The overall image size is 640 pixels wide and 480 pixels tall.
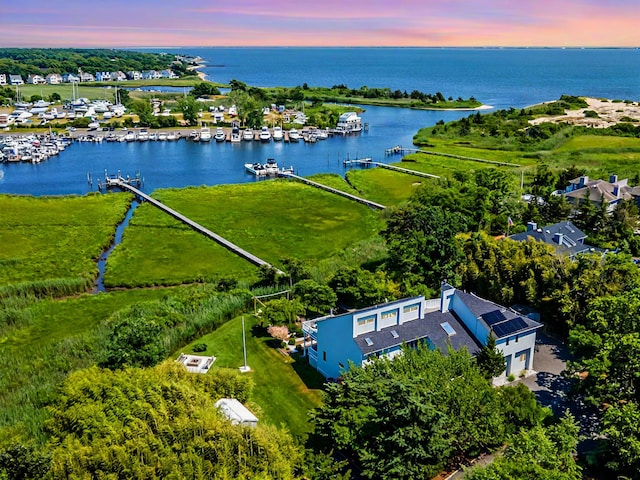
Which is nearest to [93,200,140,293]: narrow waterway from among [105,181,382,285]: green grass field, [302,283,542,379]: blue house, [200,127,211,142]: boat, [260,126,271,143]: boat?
[105,181,382,285]: green grass field

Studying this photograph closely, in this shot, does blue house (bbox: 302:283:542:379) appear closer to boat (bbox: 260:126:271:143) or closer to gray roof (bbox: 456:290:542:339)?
gray roof (bbox: 456:290:542:339)

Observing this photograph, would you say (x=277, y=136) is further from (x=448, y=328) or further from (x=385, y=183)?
(x=448, y=328)

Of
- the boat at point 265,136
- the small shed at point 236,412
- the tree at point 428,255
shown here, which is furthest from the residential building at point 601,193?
the boat at point 265,136

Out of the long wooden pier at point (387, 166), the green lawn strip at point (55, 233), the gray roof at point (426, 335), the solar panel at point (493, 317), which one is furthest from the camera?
the long wooden pier at point (387, 166)

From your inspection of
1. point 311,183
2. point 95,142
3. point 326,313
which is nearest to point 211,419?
point 326,313

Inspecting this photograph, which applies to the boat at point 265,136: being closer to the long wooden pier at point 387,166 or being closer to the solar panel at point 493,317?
the long wooden pier at point 387,166

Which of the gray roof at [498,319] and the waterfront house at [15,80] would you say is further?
the waterfront house at [15,80]
